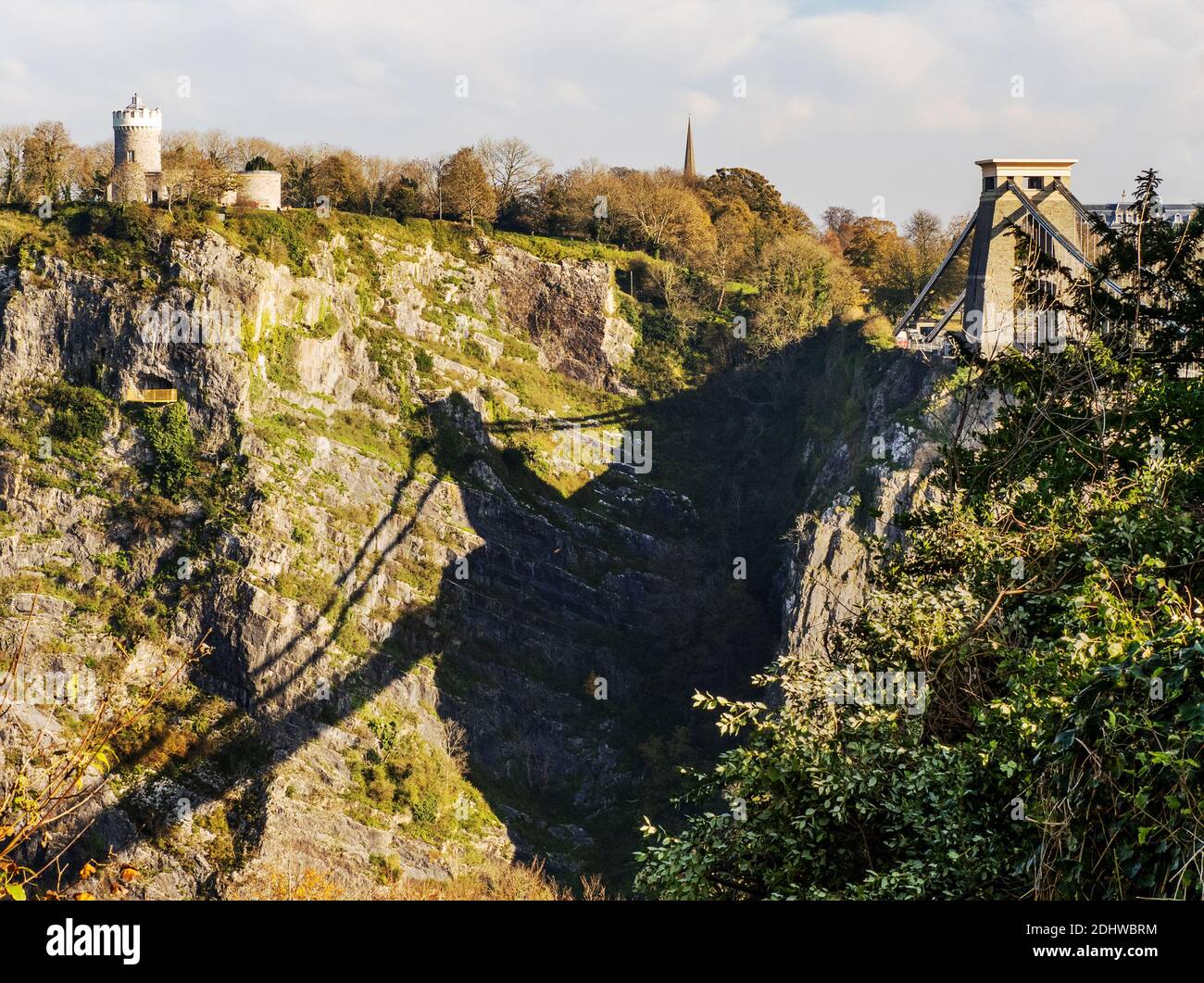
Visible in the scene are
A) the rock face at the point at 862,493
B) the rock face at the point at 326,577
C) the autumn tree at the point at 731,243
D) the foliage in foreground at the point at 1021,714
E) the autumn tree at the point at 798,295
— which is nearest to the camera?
the foliage in foreground at the point at 1021,714

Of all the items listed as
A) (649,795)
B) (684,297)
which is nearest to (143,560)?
(649,795)

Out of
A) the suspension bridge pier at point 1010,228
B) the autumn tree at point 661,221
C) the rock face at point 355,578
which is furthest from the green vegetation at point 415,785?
the autumn tree at point 661,221

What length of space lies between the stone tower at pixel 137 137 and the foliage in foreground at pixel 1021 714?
156 ft

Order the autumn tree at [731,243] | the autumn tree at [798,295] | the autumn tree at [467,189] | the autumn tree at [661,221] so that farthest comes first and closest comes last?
the autumn tree at [731,243] < the autumn tree at [661,221] < the autumn tree at [798,295] < the autumn tree at [467,189]

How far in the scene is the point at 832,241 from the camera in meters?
84.1

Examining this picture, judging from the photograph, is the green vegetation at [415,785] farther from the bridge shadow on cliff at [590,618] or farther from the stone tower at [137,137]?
the stone tower at [137,137]

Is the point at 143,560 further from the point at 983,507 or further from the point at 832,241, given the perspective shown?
the point at 832,241

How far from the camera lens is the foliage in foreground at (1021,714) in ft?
23.6

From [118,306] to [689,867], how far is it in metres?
48.0

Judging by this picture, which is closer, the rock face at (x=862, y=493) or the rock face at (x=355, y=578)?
the rock face at (x=355, y=578)

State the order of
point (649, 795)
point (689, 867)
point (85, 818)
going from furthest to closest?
point (649, 795), point (85, 818), point (689, 867)

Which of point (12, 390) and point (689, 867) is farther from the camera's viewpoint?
point (12, 390)
